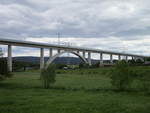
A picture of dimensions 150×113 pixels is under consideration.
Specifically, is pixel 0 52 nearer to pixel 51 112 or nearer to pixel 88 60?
pixel 51 112

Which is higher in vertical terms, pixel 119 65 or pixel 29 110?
pixel 119 65

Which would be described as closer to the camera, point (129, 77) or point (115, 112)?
point (115, 112)

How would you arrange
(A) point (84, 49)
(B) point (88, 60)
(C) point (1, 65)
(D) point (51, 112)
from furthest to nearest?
(B) point (88, 60), (A) point (84, 49), (C) point (1, 65), (D) point (51, 112)

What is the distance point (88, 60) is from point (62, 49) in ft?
70.3

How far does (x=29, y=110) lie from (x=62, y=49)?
7792cm

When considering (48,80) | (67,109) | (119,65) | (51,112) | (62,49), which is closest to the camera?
(51,112)

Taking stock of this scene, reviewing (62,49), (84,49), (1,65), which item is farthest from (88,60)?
(1,65)

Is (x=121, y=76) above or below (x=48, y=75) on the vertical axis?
above

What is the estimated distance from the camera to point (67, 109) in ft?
38.2

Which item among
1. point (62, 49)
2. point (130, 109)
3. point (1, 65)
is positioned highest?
point (62, 49)

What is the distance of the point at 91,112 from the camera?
35.8ft

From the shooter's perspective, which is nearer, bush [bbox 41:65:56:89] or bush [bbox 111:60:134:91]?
bush [bbox 111:60:134:91]

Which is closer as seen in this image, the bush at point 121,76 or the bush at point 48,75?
the bush at point 121,76

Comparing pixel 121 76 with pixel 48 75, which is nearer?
pixel 121 76
